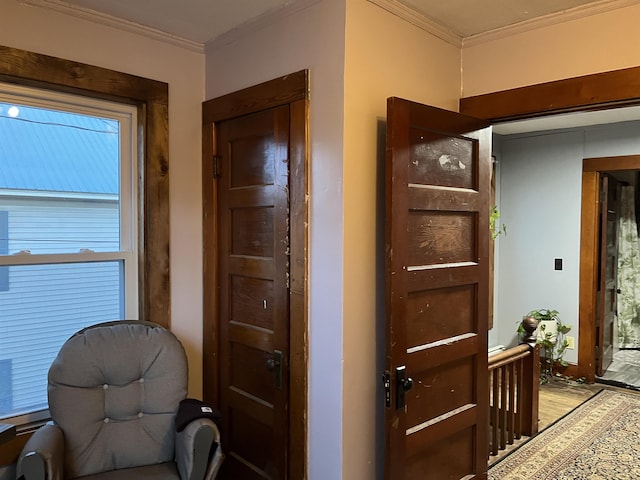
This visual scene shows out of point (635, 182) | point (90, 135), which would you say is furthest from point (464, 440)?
point (635, 182)

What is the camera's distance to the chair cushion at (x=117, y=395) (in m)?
2.09

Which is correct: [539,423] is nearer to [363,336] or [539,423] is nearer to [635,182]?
[363,336]

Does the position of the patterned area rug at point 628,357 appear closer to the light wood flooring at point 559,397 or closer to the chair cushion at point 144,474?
the light wood flooring at point 559,397

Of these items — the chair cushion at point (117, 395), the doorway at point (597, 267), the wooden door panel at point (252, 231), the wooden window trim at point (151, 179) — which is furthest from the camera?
the doorway at point (597, 267)

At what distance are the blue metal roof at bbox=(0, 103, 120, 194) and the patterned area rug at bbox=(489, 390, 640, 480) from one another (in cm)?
275

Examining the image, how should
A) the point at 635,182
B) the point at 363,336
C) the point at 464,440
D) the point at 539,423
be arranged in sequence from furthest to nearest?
1. the point at 635,182
2. the point at 539,423
3. the point at 464,440
4. the point at 363,336

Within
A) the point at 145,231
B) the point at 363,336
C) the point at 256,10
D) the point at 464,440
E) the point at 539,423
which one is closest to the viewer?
the point at 363,336

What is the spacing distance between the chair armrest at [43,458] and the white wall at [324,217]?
975mm

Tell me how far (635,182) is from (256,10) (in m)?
5.60

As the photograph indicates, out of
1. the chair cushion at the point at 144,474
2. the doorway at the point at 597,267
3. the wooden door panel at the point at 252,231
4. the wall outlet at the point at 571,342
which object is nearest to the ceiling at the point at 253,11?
the wooden door panel at the point at 252,231

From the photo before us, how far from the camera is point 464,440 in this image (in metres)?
2.38

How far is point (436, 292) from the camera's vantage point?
220 cm

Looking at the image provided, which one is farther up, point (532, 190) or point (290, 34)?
point (290, 34)

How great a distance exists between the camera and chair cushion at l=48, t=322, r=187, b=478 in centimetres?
209
